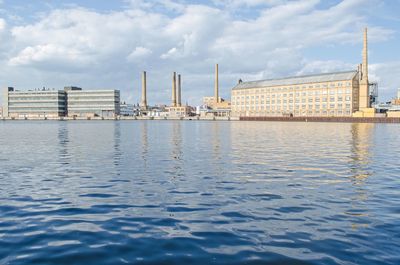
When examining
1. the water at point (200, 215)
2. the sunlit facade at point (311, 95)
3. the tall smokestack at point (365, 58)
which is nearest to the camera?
the water at point (200, 215)

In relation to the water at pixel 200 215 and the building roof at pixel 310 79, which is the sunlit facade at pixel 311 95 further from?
the water at pixel 200 215

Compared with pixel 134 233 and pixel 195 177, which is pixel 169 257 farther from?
pixel 195 177

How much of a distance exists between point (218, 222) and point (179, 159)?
1762cm

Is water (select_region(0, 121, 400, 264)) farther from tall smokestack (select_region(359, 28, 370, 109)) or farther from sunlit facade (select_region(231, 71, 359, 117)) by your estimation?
sunlit facade (select_region(231, 71, 359, 117))

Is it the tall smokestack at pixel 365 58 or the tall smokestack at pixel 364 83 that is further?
the tall smokestack at pixel 365 58

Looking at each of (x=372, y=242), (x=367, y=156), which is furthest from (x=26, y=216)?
(x=367, y=156)

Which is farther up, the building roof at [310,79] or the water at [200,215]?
the building roof at [310,79]

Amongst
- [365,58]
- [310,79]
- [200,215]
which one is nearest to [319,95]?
[310,79]

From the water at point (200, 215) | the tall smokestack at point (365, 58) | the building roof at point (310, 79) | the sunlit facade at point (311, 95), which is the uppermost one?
the tall smokestack at point (365, 58)

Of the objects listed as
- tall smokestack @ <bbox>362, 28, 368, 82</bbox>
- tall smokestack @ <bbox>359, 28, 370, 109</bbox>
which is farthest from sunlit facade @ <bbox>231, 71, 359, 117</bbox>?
tall smokestack @ <bbox>362, 28, 368, 82</bbox>

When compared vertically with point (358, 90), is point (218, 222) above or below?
below

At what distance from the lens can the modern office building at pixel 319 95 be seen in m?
158

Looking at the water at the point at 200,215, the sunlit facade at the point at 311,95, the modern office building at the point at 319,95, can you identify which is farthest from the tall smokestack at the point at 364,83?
the water at the point at 200,215

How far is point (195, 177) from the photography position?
813 inches
